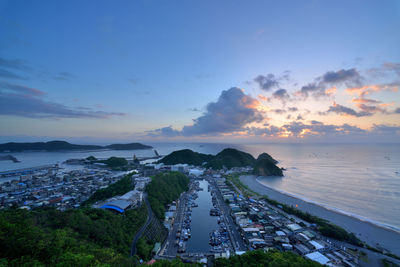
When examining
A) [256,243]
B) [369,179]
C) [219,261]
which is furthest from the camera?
[369,179]

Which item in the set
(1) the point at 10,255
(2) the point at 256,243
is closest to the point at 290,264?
(2) the point at 256,243

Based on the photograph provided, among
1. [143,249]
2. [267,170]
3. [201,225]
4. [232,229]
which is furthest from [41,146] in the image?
[232,229]

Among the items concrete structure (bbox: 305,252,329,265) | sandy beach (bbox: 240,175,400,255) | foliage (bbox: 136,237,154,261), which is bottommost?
sandy beach (bbox: 240,175,400,255)

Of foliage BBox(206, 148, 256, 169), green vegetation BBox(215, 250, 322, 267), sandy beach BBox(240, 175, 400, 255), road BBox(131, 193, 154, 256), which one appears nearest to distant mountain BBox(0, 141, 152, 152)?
foliage BBox(206, 148, 256, 169)

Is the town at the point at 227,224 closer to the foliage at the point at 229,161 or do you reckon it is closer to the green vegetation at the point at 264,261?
the green vegetation at the point at 264,261

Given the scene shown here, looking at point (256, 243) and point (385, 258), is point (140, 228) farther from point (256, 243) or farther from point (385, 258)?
point (385, 258)

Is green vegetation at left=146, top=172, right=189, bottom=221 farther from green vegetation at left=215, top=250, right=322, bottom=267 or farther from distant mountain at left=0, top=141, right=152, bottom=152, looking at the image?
distant mountain at left=0, top=141, right=152, bottom=152
